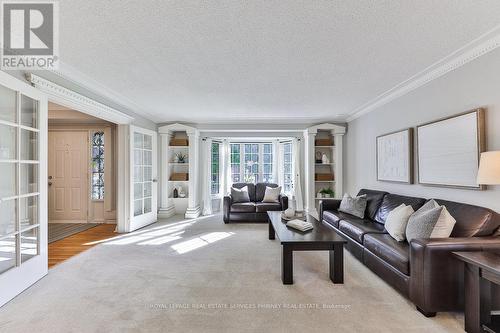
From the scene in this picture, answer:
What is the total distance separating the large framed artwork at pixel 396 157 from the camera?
140 inches

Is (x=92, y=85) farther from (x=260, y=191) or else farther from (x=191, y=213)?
(x=260, y=191)

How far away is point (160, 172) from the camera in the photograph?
606 cm

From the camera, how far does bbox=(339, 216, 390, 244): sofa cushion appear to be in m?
3.10

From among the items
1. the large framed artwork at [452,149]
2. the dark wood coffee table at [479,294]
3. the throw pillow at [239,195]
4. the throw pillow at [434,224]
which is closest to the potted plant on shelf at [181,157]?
the throw pillow at [239,195]

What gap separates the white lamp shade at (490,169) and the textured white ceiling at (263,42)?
1.12 metres

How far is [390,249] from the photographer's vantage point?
2479 mm

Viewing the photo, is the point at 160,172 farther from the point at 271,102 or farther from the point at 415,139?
the point at 415,139

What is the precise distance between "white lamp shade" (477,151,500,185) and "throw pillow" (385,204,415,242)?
890 mm

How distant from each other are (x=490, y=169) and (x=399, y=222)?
1040mm

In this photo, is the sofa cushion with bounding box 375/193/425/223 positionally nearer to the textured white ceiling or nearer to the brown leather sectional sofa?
the brown leather sectional sofa

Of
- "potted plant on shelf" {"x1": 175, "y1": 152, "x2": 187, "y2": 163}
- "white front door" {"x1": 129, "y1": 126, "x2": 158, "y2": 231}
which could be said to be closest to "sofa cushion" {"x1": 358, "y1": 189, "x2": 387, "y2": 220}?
"white front door" {"x1": 129, "y1": 126, "x2": 158, "y2": 231}

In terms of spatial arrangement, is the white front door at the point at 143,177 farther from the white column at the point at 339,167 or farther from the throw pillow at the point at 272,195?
the white column at the point at 339,167

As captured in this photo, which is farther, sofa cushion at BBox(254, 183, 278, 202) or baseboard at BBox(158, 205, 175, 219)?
sofa cushion at BBox(254, 183, 278, 202)

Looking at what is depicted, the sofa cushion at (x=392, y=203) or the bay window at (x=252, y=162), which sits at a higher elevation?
the bay window at (x=252, y=162)
